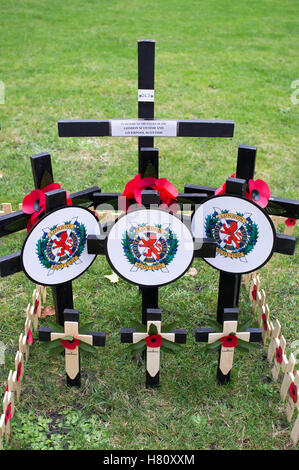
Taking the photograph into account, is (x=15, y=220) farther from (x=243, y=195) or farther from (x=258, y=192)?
(x=258, y=192)

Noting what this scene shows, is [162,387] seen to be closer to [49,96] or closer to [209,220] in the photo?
[209,220]

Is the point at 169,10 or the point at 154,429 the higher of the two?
the point at 169,10

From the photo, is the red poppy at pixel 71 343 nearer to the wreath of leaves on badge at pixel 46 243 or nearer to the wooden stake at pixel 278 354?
the wreath of leaves on badge at pixel 46 243

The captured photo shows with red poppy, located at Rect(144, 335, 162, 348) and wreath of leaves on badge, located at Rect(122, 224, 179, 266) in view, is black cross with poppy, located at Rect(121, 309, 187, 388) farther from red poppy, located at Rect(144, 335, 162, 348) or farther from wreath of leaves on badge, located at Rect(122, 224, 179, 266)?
wreath of leaves on badge, located at Rect(122, 224, 179, 266)

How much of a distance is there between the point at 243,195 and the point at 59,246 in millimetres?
1167

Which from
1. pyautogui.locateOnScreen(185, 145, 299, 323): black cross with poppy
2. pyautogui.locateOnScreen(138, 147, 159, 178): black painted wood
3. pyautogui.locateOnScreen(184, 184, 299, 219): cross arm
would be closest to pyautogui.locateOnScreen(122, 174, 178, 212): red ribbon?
pyautogui.locateOnScreen(138, 147, 159, 178): black painted wood

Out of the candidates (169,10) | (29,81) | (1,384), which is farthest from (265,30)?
(1,384)

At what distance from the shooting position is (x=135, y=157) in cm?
626

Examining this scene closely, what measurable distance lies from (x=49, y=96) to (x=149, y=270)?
576 cm

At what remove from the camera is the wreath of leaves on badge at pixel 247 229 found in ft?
9.80

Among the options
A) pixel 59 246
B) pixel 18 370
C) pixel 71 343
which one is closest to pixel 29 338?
pixel 18 370

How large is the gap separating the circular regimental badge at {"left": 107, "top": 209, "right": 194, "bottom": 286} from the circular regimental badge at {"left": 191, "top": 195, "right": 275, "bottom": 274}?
214 millimetres
